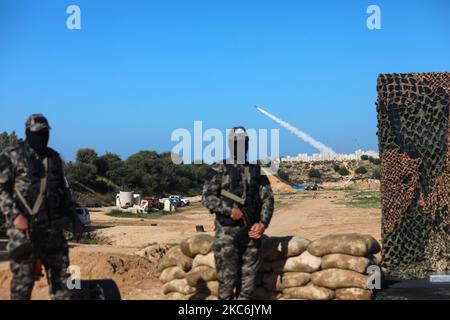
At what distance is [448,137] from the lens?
27.5 ft

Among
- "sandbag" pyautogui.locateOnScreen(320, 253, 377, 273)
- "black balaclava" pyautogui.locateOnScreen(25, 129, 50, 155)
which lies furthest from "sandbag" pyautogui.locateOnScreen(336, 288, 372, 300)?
"black balaclava" pyautogui.locateOnScreen(25, 129, 50, 155)

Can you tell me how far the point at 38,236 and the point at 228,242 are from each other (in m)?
1.91

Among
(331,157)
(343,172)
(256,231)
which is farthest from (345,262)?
(331,157)

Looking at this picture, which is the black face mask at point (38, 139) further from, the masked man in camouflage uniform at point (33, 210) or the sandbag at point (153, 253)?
the sandbag at point (153, 253)

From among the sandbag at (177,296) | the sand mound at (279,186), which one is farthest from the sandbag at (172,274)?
the sand mound at (279,186)

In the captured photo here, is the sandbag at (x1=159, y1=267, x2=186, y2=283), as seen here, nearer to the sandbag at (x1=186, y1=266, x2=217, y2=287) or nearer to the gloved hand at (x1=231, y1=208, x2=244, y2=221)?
the sandbag at (x1=186, y1=266, x2=217, y2=287)

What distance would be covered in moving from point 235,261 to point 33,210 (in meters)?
2.10

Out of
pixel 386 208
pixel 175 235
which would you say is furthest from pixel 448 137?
pixel 175 235

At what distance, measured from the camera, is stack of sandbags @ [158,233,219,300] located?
23.4 feet

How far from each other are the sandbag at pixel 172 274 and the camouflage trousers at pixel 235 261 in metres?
1.54

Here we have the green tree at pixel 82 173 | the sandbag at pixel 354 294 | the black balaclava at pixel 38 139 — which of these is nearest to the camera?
the black balaclava at pixel 38 139

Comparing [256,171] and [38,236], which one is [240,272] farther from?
[38,236]

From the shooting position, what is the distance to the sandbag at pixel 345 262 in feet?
22.3

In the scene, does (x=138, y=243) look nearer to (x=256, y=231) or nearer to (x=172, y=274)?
(x=172, y=274)
